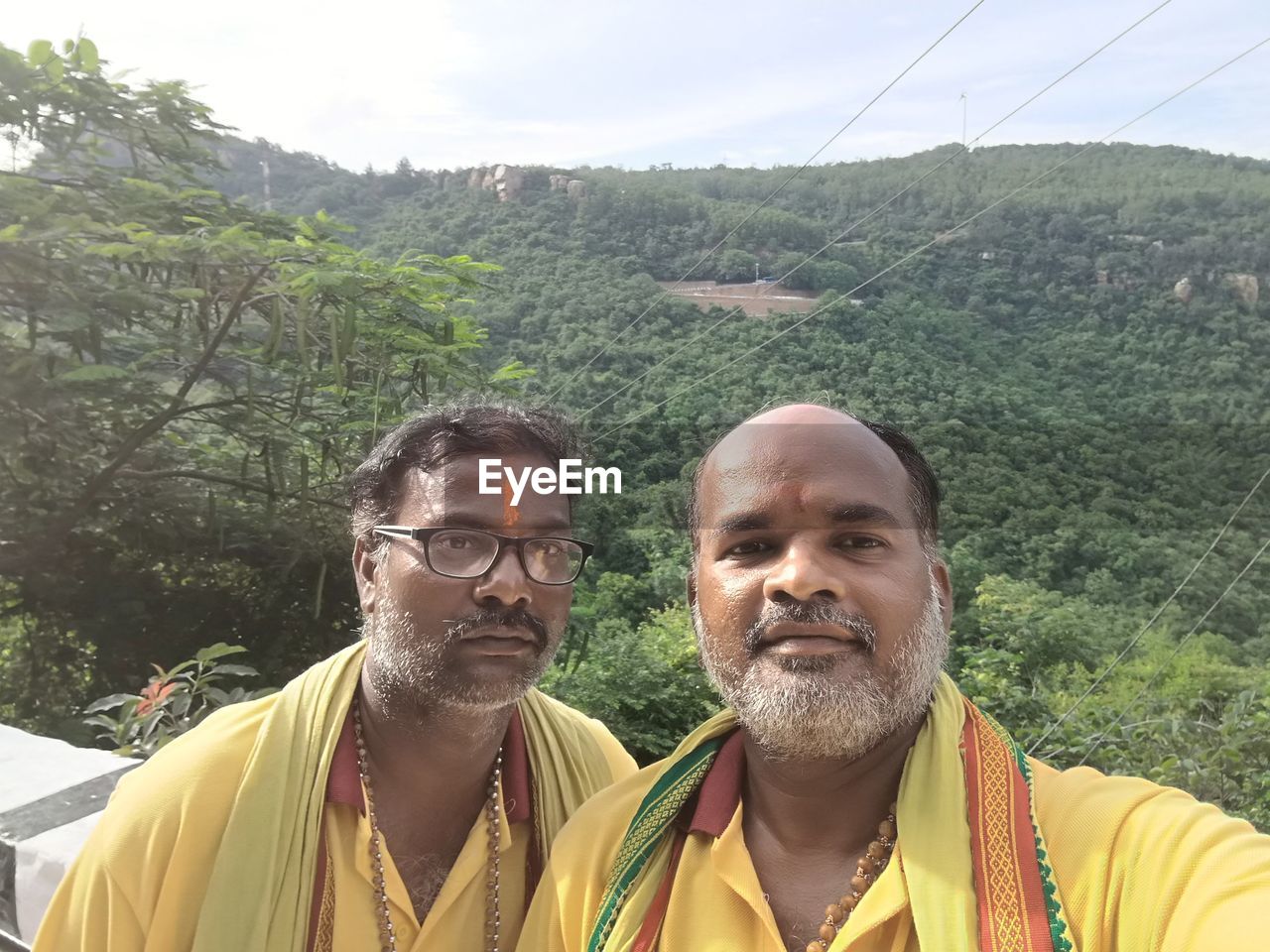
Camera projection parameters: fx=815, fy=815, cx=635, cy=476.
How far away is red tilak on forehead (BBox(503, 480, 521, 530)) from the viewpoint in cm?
152

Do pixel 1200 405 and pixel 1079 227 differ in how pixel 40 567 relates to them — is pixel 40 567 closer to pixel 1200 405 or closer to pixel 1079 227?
pixel 1200 405

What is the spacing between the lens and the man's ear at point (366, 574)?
1655 mm

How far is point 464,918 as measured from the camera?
1.46 m

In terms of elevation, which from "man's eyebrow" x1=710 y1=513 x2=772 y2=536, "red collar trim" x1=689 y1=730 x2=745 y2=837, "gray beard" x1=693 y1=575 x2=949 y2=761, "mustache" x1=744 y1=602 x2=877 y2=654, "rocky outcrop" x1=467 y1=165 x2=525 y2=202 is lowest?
"red collar trim" x1=689 y1=730 x2=745 y2=837

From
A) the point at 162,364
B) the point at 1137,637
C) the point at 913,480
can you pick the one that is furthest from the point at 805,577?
the point at 1137,637

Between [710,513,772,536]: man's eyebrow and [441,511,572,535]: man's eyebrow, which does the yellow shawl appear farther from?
[710,513,772,536]: man's eyebrow

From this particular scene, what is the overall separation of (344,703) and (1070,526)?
8.78 m

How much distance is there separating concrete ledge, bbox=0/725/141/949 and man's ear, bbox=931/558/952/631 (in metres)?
1.78

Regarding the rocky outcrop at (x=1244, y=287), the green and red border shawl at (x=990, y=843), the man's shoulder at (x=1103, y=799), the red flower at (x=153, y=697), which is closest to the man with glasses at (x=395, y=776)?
the green and red border shawl at (x=990, y=843)

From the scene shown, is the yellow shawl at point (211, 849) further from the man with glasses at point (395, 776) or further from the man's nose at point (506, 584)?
the man's nose at point (506, 584)

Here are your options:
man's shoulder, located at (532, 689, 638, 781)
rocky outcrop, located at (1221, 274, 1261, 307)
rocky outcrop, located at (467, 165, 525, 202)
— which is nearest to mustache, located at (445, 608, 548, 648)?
man's shoulder, located at (532, 689, 638, 781)

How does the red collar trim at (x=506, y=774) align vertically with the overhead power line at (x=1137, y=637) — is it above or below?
above

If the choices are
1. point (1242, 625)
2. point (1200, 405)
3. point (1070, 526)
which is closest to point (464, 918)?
point (1070, 526)

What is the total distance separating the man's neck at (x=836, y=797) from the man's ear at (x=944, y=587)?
0.68 ft
